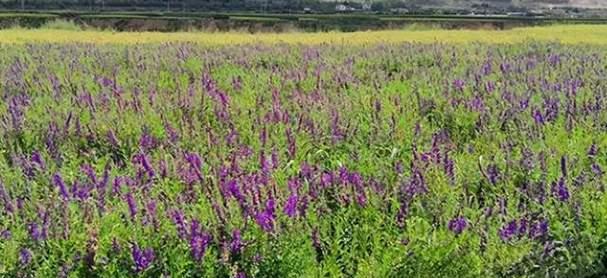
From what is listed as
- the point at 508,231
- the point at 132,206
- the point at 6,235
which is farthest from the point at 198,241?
the point at 508,231

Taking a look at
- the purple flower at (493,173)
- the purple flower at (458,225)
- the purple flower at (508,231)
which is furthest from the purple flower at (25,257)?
the purple flower at (493,173)

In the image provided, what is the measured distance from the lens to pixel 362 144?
478 centimetres

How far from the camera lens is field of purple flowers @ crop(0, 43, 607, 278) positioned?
2904 millimetres

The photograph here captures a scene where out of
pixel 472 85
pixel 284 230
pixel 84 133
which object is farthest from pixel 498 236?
pixel 472 85

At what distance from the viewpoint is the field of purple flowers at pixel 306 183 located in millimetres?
2904

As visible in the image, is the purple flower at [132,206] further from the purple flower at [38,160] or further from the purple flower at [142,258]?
the purple flower at [38,160]

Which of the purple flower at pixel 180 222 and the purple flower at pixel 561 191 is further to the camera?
the purple flower at pixel 561 191

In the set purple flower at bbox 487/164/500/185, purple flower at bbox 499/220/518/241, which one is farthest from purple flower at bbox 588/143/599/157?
purple flower at bbox 499/220/518/241

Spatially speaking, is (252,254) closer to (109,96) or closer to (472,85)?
(109,96)

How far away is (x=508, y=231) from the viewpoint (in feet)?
10.1

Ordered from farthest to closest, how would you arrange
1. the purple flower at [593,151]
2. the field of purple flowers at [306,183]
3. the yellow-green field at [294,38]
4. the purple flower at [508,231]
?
the yellow-green field at [294,38], the purple flower at [593,151], the purple flower at [508,231], the field of purple flowers at [306,183]

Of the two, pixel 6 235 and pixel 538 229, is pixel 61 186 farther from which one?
pixel 538 229

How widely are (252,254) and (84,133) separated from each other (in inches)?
102

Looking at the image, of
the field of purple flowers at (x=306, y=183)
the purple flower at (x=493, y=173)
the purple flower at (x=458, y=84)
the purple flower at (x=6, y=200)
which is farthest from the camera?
the purple flower at (x=458, y=84)
